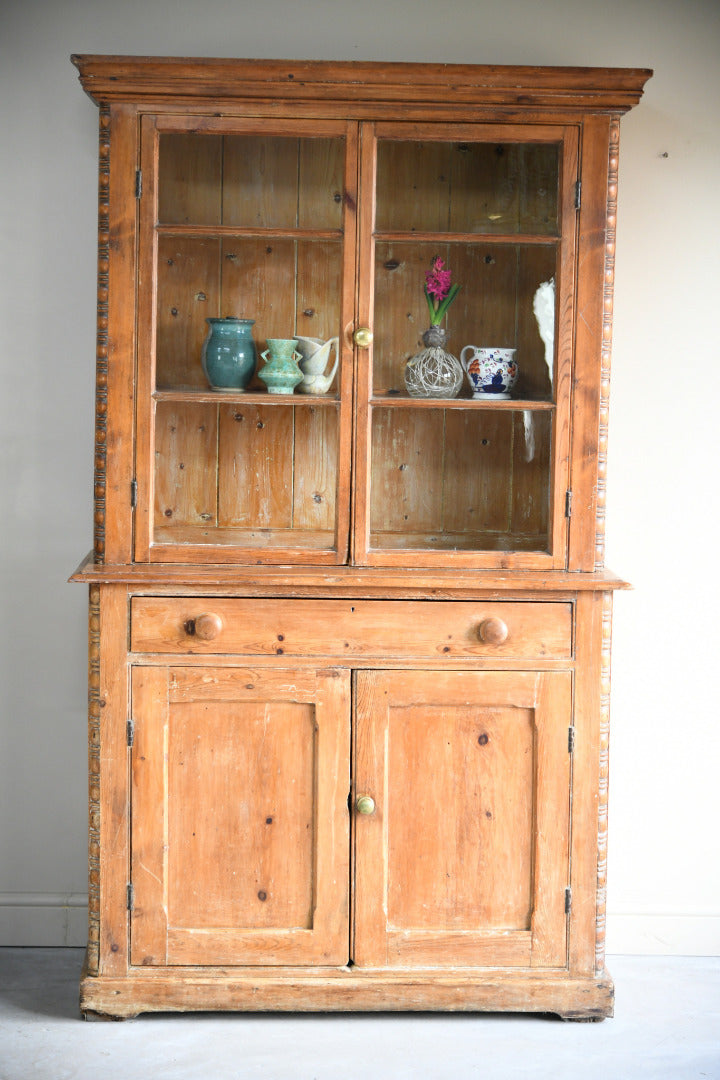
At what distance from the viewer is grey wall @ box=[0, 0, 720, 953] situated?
8.59ft

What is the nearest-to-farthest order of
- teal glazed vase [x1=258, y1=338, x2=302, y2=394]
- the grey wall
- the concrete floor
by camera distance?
the concrete floor
teal glazed vase [x1=258, y1=338, x2=302, y2=394]
the grey wall

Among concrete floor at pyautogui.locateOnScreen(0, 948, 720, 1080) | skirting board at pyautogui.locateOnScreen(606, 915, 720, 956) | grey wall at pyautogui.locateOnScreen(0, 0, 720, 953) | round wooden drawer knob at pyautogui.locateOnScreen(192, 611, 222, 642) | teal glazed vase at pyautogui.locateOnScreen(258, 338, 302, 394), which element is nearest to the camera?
concrete floor at pyautogui.locateOnScreen(0, 948, 720, 1080)

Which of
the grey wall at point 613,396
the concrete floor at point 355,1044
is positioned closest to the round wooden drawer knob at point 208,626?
the grey wall at point 613,396

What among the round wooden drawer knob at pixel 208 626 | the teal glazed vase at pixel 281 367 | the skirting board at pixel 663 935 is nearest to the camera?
the round wooden drawer knob at pixel 208 626

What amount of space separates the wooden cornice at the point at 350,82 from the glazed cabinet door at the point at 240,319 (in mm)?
63

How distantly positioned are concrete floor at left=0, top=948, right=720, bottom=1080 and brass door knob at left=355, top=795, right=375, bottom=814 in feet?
1.57

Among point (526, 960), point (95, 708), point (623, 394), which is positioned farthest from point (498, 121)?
point (526, 960)

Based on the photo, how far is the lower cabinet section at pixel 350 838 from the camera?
2.30 m

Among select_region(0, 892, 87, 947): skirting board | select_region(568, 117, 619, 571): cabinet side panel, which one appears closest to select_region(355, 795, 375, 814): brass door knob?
select_region(568, 117, 619, 571): cabinet side panel

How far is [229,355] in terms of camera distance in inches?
93.7

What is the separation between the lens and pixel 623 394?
8.91 feet

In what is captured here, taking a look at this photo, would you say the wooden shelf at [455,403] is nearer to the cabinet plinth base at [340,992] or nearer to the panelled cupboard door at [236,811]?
the panelled cupboard door at [236,811]

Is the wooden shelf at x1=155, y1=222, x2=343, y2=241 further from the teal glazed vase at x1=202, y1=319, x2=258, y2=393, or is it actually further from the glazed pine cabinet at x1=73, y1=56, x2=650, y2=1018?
the teal glazed vase at x1=202, y1=319, x2=258, y2=393

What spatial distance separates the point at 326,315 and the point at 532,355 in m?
0.46
